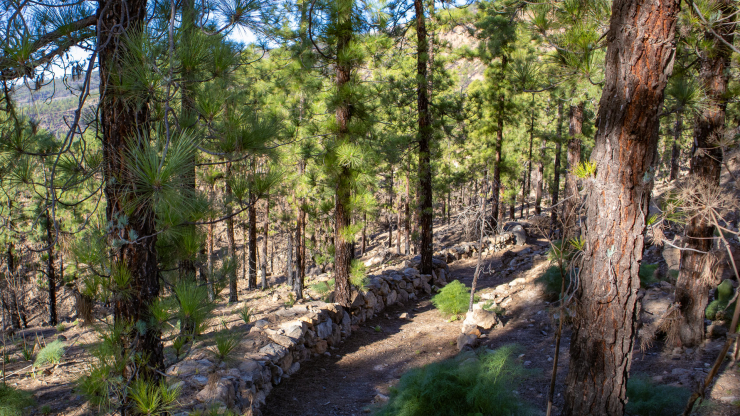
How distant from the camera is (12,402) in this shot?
3695 millimetres

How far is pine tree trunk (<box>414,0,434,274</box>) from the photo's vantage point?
33.4 ft

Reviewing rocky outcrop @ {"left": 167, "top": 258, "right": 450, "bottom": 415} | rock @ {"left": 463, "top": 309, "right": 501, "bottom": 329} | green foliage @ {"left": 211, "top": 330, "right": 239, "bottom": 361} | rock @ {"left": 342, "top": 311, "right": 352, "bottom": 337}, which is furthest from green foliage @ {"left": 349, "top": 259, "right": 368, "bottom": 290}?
green foliage @ {"left": 211, "top": 330, "right": 239, "bottom": 361}

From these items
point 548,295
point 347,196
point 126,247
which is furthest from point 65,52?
point 548,295

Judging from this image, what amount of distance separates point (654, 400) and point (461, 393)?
1.68m

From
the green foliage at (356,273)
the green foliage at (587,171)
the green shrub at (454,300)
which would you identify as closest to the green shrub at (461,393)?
the green foliage at (587,171)

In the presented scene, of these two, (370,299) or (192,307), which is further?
(370,299)

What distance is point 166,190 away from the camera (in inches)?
73.1

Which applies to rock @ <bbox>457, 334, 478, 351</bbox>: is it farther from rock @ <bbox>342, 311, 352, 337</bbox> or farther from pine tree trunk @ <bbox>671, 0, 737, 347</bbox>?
pine tree trunk @ <bbox>671, 0, 737, 347</bbox>

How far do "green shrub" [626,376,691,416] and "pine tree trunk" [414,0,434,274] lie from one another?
7.37m

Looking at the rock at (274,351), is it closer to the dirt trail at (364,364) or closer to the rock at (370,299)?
the dirt trail at (364,364)

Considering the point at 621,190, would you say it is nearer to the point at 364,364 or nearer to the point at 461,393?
the point at 461,393

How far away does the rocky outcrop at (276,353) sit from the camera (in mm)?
3986

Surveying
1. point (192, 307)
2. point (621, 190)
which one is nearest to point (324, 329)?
point (192, 307)

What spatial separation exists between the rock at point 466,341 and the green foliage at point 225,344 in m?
4.23
